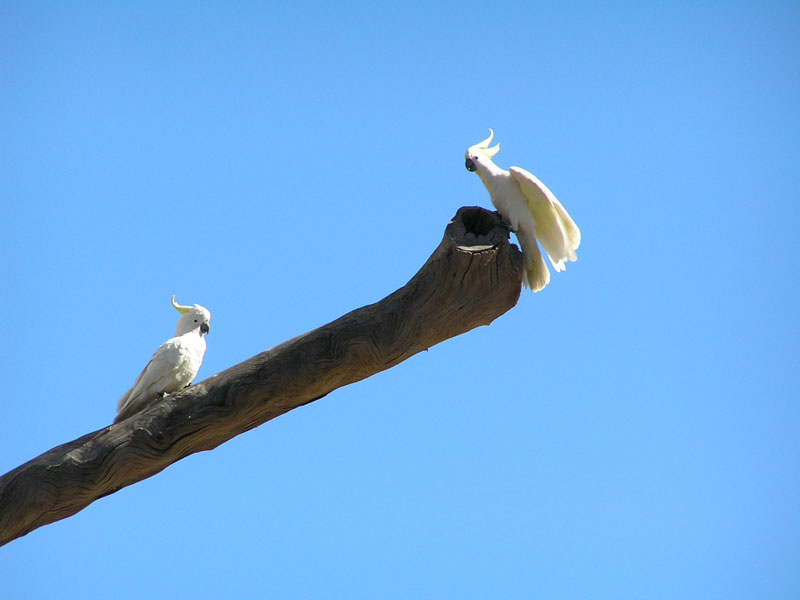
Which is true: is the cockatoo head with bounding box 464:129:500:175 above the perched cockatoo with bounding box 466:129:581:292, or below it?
above

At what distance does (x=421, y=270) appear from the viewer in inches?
114

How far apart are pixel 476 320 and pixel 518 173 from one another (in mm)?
754

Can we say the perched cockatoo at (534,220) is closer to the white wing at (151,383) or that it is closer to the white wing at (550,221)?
the white wing at (550,221)

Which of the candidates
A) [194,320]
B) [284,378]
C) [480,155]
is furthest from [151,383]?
[480,155]

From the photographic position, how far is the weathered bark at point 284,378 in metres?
2.85

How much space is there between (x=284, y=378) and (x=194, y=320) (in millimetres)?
1221

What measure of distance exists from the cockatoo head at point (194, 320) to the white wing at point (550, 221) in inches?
74.2

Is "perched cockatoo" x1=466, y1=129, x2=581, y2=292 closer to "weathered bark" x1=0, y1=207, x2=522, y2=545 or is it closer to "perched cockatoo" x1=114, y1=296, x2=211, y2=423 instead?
"weathered bark" x1=0, y1=207, x2=522, y2=545

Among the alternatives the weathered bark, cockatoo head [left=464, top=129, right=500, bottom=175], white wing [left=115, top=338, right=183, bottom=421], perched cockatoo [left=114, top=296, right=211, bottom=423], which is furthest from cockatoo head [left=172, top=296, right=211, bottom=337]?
cockatoo head [left=464, top=129, right=500, bottom=175]

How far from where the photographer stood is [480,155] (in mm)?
3541

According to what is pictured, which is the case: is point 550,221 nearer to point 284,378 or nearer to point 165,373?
point 284,378

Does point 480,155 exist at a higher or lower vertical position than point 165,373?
higher

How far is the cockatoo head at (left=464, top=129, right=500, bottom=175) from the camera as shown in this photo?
136 inches

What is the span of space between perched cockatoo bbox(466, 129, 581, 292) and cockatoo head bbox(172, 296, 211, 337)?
1753 millimetres
